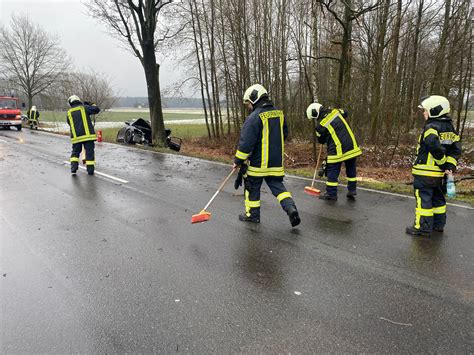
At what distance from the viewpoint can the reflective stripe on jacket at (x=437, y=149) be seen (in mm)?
4523

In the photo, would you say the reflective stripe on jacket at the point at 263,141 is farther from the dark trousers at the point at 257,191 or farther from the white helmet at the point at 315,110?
the white helmet at the point at 315,110

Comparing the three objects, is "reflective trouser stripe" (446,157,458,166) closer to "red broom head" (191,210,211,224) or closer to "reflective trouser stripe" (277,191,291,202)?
"reflective trouser stripe" (277,191,291,202)

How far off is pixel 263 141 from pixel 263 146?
0.23 feet

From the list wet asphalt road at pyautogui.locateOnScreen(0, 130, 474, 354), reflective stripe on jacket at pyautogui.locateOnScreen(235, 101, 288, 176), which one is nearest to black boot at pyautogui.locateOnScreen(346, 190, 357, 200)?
wet asphalt road at pyautogui.locateOnScreen(0, 130, 474, 354)

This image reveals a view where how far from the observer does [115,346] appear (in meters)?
2.62

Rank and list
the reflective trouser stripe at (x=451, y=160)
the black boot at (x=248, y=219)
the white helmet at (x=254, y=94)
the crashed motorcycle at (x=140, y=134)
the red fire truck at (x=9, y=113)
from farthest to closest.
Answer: the red fire truck at (x=9, y=113)
the crashed motorcycle at (x=140, y=134)
the black boot at (x=248, y=219)
the white helmet at (x=254, y=94)
the reflective trouser stripe at (x=451, y=160)

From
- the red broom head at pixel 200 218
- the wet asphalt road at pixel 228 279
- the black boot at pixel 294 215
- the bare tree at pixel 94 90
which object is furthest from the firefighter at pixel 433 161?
the bare tree at pixel 94 90

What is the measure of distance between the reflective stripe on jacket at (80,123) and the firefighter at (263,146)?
5.62m

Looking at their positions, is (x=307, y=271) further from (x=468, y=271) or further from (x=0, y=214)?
(x=0, y=214)

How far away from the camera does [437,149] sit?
4500 mm

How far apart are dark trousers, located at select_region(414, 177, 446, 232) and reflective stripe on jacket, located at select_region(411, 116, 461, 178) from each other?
20cm

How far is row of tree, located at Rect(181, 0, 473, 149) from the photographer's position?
11859 millimetres

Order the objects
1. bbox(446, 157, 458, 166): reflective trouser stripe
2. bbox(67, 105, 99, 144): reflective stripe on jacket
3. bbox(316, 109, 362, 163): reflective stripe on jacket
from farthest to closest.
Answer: bbox(67, 105, 99, 144): reflective stripe on jacket
bbox(316, 109, 362, 163): reflective stripe on jacket
bbox(446, 157, 458, 166): reflective trouser stripe

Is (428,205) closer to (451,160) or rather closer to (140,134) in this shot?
(451,160)
